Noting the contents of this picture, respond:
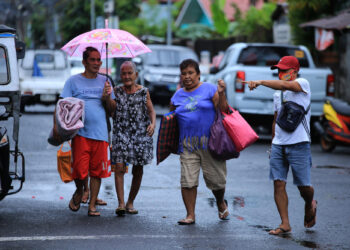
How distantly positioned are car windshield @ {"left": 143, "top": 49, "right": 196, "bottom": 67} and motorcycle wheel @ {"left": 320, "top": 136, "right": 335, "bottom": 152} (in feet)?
32.0

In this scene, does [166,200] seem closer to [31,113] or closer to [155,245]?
[155,245]

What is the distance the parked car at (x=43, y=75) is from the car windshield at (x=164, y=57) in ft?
9.04

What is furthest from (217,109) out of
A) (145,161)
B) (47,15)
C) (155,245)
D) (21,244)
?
(47,15)

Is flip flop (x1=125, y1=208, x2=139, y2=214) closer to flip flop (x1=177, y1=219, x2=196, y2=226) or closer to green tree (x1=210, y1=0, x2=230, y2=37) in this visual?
flip flop (x1=177, y1=219, x2=196, y2=226)

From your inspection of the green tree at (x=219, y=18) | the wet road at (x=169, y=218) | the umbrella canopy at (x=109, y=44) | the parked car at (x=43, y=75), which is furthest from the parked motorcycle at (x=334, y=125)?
the green tree at (x=219, y=18)

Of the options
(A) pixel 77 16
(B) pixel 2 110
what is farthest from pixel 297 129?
(A) pixel 77 16

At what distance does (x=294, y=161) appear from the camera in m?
7.34

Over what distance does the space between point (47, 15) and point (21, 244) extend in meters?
55.1

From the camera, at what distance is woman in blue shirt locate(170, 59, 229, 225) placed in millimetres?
7848

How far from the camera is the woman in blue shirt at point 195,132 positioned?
7.85m

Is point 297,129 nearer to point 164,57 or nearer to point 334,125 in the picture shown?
point 334,125

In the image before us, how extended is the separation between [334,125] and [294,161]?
25.6 feet

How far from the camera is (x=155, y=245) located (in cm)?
674

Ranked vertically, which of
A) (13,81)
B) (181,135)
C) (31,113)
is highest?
(13,81)
